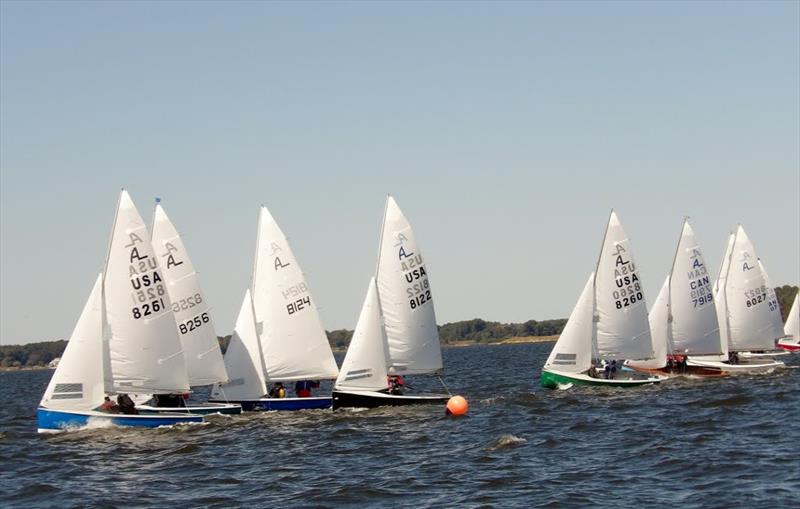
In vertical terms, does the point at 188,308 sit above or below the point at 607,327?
above

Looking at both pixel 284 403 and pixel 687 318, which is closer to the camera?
pixel 284 403

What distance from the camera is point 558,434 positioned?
37.8 metres

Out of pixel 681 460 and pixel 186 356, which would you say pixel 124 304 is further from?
pixel 681 460

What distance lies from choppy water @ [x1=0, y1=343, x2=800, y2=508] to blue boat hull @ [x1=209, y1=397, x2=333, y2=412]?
47 centimetres

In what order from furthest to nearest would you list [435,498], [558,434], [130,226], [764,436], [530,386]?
1. [530,386]
2. [130,226]
3. [558,434]
4. [764,436]
5. [435,498]

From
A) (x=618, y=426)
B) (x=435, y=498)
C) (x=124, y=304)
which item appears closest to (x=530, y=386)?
(x=618, y=426)

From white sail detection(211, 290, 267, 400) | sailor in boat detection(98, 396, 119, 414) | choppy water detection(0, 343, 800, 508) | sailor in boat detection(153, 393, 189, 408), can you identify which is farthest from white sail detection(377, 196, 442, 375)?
sailor in boat detection(98, 396, 119, 414)

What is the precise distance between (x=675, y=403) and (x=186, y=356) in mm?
21046

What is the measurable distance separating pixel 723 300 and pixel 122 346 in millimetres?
38888

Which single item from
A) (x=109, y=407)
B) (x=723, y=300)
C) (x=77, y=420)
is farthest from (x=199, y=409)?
(x=723, y=300)

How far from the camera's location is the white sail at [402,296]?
156 ft

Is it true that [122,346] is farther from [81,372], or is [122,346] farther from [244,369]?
[244,369]

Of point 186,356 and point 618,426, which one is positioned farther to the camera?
point 186,356

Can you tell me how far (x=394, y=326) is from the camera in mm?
47562
